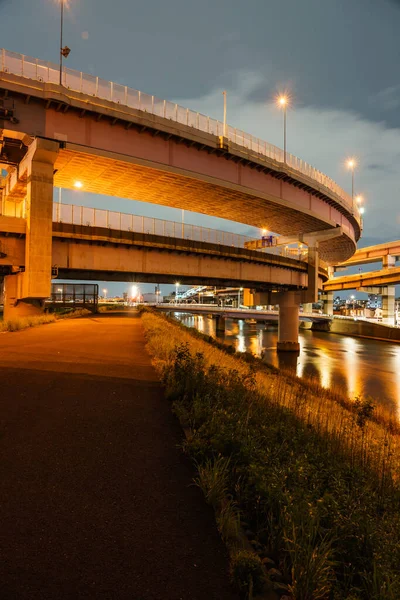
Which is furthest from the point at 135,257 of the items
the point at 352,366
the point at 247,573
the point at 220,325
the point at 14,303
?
the point at 220,325

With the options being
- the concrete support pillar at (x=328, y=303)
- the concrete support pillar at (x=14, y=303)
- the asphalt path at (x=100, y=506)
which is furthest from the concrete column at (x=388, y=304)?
the asphalt path at (x=100, y=506)

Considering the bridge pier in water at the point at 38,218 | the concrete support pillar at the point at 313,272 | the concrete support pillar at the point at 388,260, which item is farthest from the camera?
the concrete support pillar at the point at 388,260

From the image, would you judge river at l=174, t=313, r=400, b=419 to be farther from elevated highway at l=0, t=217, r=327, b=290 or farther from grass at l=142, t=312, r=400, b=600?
grass at l=142, t=312, r=400, b=600

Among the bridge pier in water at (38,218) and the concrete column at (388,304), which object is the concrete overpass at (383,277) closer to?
the concrete column at (388,304)

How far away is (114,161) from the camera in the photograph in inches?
795

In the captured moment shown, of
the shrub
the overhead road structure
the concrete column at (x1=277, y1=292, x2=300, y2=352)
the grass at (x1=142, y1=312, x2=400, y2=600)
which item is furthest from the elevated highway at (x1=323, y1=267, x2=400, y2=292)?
the shrub

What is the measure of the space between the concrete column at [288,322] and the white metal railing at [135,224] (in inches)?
575

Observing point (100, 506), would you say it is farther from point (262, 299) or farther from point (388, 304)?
point (388, 304)

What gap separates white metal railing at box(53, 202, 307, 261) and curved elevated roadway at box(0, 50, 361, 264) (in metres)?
2.62

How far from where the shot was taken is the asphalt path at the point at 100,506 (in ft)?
8.46

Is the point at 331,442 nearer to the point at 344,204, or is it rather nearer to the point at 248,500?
the point at 248,500

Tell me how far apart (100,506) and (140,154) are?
20762 mm

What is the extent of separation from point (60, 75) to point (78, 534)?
73.8 feet

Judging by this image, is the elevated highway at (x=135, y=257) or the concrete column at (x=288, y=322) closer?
the elevated highway at (x=135, y=257)
